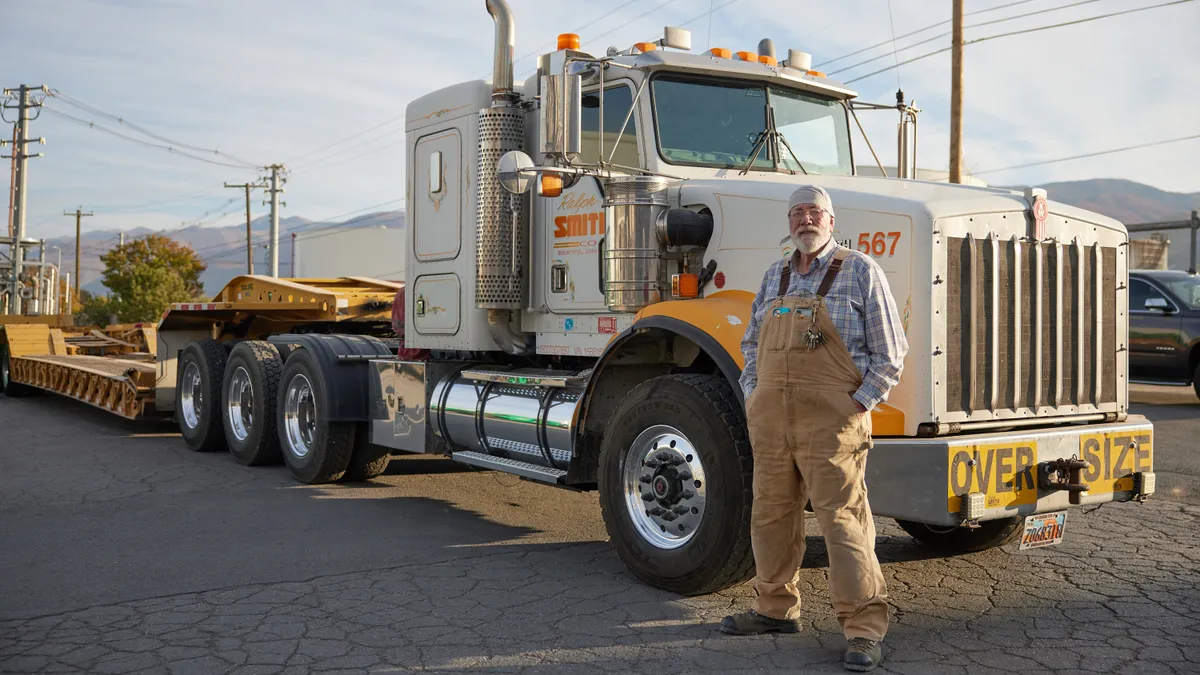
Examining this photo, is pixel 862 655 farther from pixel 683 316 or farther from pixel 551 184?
pixel 551 184

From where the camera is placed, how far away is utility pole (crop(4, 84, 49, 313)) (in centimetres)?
4022

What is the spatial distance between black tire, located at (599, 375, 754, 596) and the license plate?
124 cm

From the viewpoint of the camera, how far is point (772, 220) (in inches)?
216

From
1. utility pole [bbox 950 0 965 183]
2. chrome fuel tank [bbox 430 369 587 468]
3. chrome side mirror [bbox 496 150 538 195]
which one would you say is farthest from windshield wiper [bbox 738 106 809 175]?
utility pole [bbox 950 0 965 183]

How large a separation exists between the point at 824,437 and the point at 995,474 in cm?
89

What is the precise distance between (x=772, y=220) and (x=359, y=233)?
89584 millimetres

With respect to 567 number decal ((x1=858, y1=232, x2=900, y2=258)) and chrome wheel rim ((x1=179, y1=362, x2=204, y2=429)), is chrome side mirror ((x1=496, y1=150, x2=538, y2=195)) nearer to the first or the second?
567 number decal ((x1=858, y1=232, x2=900, y2=258))

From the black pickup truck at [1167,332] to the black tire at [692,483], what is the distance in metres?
11.5

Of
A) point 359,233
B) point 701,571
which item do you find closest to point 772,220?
point 701,571

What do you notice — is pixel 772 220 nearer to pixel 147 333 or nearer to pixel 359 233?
pixel 147 333

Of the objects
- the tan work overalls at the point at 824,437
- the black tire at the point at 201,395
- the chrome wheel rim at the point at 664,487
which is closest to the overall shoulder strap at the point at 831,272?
the tan work overalls at the point at 824,437

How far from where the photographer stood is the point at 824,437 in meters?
4.42

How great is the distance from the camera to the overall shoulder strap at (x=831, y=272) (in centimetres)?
450

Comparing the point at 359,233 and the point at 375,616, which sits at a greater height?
the point at 359,233
